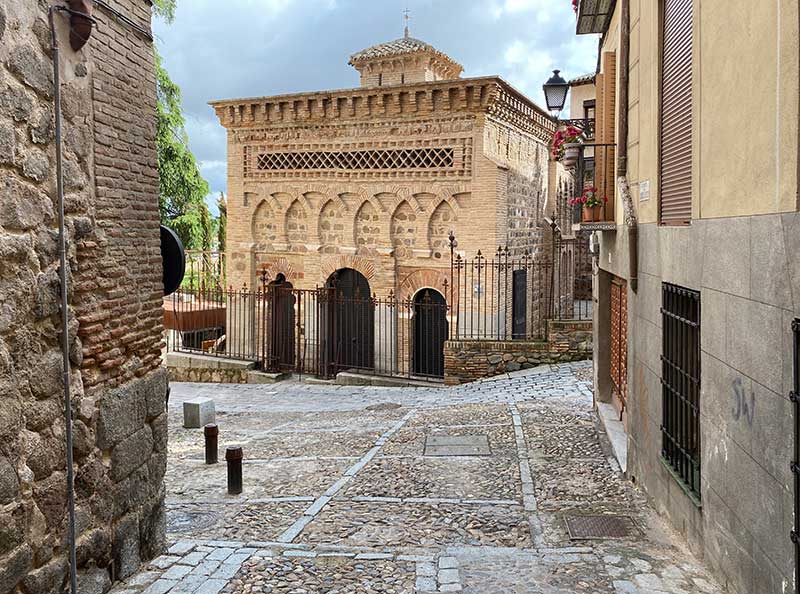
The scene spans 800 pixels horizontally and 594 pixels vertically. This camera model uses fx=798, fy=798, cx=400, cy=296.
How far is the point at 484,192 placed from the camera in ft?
57.1

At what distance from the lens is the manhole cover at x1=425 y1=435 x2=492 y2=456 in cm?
916

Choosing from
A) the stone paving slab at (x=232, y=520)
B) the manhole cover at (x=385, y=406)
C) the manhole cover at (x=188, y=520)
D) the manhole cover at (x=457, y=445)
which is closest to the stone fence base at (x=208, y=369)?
the manhole cover at (x=385, y=406)

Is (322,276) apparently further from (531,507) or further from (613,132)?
(531,507)

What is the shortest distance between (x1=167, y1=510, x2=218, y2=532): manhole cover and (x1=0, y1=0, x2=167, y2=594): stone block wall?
94cm

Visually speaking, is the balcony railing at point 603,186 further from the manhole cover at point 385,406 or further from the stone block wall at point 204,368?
the stone block wall at point 204,368

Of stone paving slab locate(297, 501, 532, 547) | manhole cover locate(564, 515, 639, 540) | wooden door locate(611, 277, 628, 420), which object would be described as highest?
wooden door locate(611, 277, 628, 420)

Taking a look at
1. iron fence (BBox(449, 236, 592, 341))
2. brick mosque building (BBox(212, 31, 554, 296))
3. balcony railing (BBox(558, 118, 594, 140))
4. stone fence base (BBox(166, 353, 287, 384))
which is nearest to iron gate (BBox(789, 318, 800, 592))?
balcony railing (BBox(558, 118, 594, 140))

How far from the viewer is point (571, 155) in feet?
29.4

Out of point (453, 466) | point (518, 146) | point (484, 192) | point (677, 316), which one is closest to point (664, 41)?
point (677, 316)

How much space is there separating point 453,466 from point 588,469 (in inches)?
55.3

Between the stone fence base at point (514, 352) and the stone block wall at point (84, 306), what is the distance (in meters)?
10.4

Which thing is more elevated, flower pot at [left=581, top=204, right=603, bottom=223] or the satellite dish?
flower pot at [left=581, top=204, right=603, bottom=223]

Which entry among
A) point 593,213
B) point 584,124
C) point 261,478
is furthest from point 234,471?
point 584,124

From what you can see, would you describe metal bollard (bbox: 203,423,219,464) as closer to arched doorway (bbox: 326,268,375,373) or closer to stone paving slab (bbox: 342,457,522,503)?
stone paving slab (bbox: 342,457,522,503)
